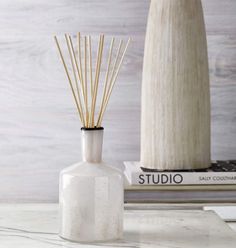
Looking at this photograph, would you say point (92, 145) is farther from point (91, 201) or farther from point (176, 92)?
point (176, 92)

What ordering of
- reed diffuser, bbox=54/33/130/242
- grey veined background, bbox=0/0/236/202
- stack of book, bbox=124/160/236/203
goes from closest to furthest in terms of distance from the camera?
reed diffuser, bbox=54/33/130/242 → stack of book, bbox=124/160/236/203 → grey veined background, bbox=0/0/236/202

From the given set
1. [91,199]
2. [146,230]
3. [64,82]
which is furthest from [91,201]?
[64,82]

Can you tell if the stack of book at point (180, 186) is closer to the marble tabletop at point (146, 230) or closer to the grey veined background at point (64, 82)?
the marble tabletop at point (146, 230)

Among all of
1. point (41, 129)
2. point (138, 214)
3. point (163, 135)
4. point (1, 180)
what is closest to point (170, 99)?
point (163, 135)

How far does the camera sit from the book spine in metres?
1.14

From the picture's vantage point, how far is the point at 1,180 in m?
1.43

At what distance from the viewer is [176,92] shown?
1167 millimetres

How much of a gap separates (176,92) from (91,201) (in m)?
0.40

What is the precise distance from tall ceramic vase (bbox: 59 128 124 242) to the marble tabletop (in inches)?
0.7

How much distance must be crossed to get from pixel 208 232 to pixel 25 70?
684 mm

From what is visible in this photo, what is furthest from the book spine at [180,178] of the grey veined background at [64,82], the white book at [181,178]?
the grey veined background at [64,82]

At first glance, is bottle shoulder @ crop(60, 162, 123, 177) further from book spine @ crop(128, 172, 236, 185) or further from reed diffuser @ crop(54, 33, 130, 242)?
book spine @ crop(128, 172, 236, 185)

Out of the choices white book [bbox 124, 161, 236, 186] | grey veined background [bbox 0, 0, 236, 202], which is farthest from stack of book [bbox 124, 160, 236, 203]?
grey veined background [bbox 0, 0, 236, 202]

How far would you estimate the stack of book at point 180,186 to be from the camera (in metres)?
1.14
